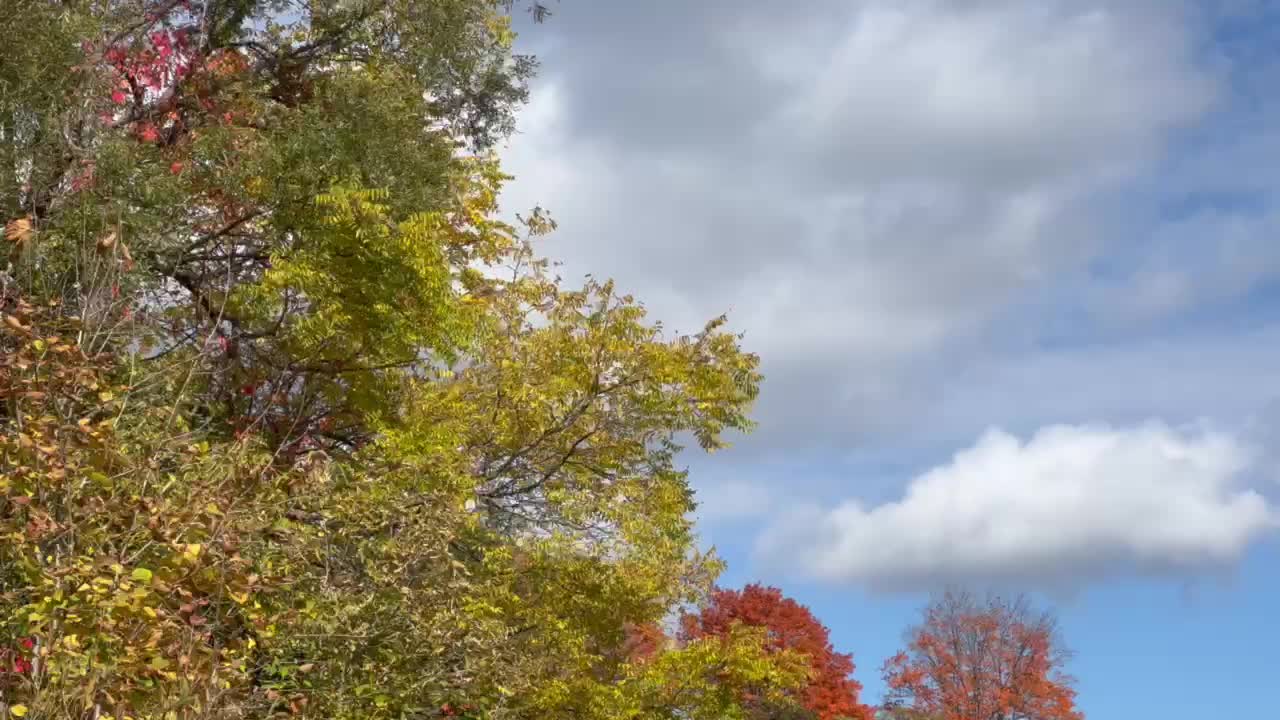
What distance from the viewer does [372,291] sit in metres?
19.5

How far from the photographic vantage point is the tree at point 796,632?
53656mm

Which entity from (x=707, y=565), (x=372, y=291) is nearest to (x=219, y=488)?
(x=372, y=291)

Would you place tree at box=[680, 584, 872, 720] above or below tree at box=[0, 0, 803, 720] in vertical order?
above

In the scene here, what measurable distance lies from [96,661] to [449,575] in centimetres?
538

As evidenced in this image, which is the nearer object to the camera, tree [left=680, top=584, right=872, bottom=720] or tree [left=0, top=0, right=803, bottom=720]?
tree [left=0, top=0, right=803, bottom=720]

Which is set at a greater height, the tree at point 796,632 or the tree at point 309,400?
the tree at point 796,632

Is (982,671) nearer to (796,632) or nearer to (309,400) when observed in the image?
(796,632)

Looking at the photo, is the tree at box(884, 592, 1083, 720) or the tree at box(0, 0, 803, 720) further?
the tree at box(884, 592, 1083, 720)

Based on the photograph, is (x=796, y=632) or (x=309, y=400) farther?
(x=796, y=632)

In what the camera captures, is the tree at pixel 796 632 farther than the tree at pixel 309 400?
Yes

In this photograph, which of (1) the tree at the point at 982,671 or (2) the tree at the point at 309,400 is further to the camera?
(1) the tree at the point at 982,671

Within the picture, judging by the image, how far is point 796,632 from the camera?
5478 cm

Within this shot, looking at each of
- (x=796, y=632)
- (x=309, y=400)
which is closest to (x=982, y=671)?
(x=796, y=632)

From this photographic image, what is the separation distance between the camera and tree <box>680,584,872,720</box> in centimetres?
5366
